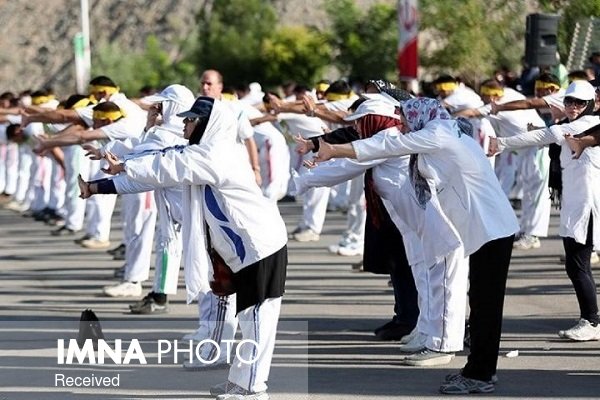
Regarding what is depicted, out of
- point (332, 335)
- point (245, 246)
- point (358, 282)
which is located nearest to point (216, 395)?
point (245, 246)

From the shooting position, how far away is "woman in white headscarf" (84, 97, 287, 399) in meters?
9.39

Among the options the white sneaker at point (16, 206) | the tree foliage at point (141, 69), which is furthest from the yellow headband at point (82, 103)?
the tree foliage at point (141, 69)

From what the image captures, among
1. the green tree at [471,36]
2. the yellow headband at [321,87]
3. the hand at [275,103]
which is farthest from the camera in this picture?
the green tree at [471,36]

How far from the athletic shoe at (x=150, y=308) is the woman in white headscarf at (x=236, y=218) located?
4.11 metres

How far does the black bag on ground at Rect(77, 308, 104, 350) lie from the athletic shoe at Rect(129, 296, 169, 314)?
6.53 ft

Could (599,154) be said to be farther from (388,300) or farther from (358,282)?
(358,282)

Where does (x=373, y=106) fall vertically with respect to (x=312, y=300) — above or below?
above

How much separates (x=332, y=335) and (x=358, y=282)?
3392mm

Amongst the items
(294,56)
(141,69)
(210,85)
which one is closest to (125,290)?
(210,85)

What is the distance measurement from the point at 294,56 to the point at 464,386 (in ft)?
155

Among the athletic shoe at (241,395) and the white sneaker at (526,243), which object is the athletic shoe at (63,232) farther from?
the athletic shoe at (241,395)

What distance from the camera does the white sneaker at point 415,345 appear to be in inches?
446

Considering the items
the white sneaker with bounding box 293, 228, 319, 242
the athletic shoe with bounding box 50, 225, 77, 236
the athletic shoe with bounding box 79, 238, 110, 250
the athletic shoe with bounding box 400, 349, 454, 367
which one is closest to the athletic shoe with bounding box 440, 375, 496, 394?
the athletic shoe with bounding box 400, 349, 454, 367

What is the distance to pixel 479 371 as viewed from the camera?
9.93 meters
